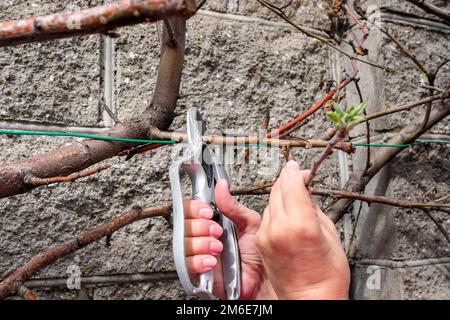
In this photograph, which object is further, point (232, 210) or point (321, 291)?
point (232, 210)

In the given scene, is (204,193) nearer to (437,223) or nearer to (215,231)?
(215,231)

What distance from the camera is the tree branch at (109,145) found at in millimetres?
653

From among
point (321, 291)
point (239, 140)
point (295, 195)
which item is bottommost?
point (321, 291)

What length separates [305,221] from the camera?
22.4 inches

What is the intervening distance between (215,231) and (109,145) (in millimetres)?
209

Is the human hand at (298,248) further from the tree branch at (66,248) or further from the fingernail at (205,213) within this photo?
the tree branch at (66,248)

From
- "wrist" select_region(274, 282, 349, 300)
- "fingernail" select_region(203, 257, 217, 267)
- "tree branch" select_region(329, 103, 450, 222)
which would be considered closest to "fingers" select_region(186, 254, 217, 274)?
"fingernail" select_region(203, 257, 217, 267)

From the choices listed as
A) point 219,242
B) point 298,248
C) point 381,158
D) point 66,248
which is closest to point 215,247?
point 219,242

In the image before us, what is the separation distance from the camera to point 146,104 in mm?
978

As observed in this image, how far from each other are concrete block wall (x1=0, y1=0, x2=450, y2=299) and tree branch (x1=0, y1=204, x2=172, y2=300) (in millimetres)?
100

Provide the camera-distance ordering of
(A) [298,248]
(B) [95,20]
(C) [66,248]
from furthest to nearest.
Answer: (C) [66,248], (A) [298,248], (B) [95,20]

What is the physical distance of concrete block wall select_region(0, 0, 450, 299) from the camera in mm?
882

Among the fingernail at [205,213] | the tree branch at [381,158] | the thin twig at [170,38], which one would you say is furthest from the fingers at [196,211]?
the tree branch at [381,158]

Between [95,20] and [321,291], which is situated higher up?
[95,20]
